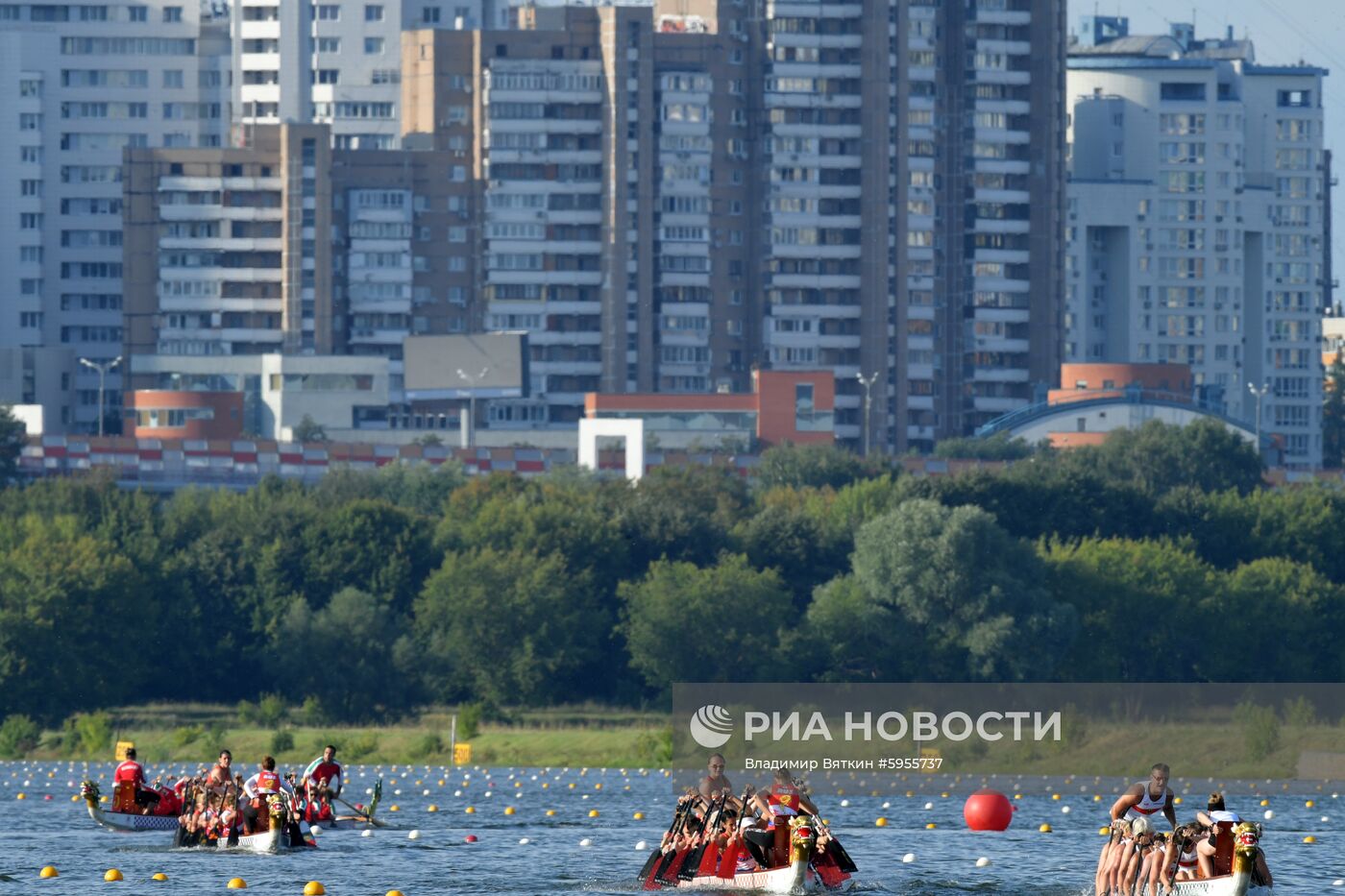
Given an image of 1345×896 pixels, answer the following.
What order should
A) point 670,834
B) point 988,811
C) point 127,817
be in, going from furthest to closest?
point 127,817
point 988,811
point 670,834

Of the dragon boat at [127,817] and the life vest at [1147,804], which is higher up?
the life vest at [1147,804]

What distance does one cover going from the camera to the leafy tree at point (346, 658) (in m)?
119

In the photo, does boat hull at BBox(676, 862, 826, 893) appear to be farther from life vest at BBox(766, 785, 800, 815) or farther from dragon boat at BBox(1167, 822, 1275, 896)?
dragon boat at BBox(1167, 822, 1275, 896)

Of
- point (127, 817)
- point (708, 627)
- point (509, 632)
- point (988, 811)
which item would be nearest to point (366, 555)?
point (509, 632)

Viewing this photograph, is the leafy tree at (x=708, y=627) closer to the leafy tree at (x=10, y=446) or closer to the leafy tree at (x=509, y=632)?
the leafy tree at (x=509, y=632)

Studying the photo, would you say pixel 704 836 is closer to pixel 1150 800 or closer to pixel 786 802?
pixel 786 802

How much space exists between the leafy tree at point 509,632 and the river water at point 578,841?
2690 cm

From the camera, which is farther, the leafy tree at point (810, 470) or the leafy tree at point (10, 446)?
the leafy tree at point (10, 446)

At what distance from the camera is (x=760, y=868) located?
5719 centimetres

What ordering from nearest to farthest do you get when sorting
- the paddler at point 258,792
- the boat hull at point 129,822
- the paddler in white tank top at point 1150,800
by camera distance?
the paddler in white tank top at point 1150,800
the paddler at point 258,792
the boat hull at point 129,822

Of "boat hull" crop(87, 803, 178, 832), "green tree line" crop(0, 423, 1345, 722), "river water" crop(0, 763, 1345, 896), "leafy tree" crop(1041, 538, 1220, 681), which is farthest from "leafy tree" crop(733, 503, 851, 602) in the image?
"boat hull" crop(87, 803, 178, 832)

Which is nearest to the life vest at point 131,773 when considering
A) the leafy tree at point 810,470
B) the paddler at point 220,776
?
the paddler at point 220,776

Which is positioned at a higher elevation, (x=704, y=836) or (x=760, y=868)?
(x=704, y=836)

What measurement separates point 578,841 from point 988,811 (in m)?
9.60
